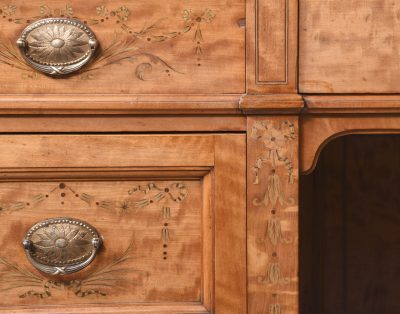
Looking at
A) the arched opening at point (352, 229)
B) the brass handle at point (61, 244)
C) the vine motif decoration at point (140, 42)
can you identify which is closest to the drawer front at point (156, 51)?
the vine motif decoration at point (140, 42)

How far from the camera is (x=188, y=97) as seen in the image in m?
0.66

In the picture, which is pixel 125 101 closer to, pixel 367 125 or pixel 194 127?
pixel 194 127

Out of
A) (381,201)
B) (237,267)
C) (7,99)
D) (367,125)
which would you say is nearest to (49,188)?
(7,99)

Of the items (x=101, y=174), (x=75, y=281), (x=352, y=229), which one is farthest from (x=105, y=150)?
(x=352, y=229)

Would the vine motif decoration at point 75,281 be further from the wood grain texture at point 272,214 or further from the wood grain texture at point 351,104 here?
the wood grain texture at point 351,104

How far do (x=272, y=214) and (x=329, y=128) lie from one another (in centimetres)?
11

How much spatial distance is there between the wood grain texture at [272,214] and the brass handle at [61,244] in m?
0.16

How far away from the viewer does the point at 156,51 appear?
26.2 inches

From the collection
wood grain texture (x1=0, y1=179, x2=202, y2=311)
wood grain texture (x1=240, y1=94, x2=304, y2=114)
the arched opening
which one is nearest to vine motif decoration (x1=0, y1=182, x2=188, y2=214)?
wood grain texture (x1=0, y1=179, x2=202, y2=311)

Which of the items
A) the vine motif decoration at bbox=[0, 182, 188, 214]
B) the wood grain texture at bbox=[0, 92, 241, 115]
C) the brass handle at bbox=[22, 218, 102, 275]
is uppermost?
the wood grain texture at bbox=[0, 92, 241, 115]

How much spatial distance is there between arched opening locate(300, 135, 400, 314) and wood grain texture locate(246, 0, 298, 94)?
16.6 inches

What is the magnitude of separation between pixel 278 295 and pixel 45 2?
0.38m

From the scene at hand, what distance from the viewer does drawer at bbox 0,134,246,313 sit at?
2.18 ft

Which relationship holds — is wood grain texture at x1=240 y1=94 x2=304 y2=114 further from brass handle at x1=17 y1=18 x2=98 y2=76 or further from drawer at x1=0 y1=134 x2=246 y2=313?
brass handle at x1=17 y1=18 x2=98 y2=76
